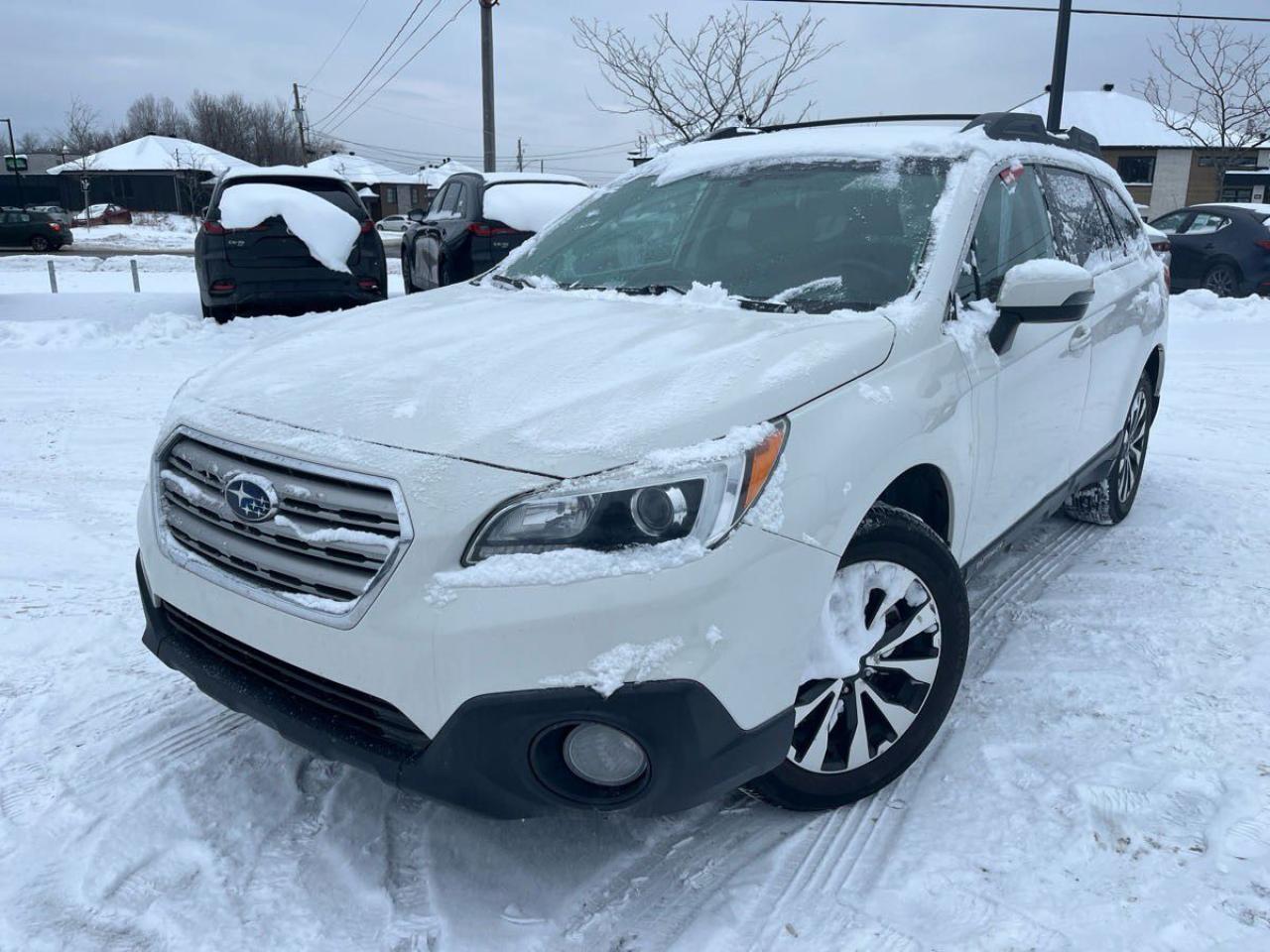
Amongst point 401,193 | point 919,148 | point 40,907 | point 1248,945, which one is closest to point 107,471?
point 40,907

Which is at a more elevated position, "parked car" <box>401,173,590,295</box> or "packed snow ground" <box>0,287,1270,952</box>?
"parked car" <box>401,173,590,295</box>

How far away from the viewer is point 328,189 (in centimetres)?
1020

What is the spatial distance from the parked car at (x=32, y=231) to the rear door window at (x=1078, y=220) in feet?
105

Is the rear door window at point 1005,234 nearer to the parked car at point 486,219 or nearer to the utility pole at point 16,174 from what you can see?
the parked car at point 486,219

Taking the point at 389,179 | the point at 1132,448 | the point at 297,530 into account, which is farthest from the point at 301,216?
the point at 389,179

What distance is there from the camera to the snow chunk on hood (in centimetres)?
914

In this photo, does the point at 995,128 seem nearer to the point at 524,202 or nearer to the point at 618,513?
the point at 618,513

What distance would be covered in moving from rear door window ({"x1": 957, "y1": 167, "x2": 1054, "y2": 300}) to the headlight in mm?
1323

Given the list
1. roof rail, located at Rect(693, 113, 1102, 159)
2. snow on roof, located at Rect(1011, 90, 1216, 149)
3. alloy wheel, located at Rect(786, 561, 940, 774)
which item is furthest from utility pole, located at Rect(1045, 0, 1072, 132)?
snow on roof, located at Rect(1011, 90, 1216, 149)

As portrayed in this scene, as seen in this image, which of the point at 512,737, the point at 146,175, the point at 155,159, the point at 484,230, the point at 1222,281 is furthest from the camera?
the point at 146,175

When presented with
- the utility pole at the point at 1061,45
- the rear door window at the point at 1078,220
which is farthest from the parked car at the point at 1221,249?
the rear door window at the point at 1078,220

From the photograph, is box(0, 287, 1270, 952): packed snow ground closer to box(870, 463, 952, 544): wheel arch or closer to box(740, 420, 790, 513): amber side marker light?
box(870, 463, 952, 544): wheel arch

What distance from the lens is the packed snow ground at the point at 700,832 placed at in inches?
81.4

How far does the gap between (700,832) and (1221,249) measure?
44.9 ft
